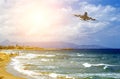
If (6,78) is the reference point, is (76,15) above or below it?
above

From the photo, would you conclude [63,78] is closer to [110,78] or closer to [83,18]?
[110,78]

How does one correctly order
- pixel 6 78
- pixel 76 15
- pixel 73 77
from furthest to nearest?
pixel 73 77 → pixel 6 78 → pixel 76 15

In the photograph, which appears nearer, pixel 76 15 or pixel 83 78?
pixel 76 15

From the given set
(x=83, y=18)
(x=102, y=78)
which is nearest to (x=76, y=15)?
(x=83, y=18)

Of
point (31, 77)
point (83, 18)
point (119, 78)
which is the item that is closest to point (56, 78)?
point (31, 77)

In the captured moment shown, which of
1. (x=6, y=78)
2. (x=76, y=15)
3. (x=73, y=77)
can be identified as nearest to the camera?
(x=76, y=15)

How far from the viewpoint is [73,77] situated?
126 feet

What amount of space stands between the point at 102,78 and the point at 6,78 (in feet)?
43.3

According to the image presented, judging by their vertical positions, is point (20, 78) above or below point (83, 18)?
below

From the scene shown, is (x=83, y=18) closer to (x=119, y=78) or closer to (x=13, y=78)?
(x=13, y=78)

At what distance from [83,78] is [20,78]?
8444 mm

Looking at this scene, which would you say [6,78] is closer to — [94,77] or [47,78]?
[47,78]

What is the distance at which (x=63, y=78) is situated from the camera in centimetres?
3684

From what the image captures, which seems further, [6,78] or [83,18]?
[6,78]
